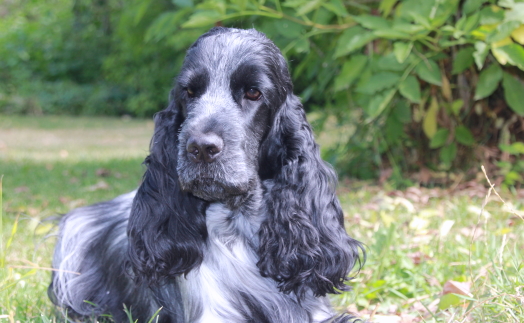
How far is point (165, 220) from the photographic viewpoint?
2.44 m

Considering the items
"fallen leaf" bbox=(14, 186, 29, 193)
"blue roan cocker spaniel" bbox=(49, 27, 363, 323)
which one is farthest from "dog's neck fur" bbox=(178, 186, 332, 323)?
"fallen leaf" bbox=(14, 186, 29, 193)

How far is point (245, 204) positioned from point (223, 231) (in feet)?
0.48

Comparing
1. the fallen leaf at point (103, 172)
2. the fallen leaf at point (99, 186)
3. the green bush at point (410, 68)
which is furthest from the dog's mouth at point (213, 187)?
the fallen leaf at point (103, 172)

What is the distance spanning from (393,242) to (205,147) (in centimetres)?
184

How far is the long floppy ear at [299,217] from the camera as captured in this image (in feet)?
7.81

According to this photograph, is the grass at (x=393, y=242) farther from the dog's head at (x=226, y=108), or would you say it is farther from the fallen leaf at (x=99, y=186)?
the dog's head at (x=226, y=108)

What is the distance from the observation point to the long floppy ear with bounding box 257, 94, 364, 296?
2381mm

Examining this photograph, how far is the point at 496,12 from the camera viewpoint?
3982 mm

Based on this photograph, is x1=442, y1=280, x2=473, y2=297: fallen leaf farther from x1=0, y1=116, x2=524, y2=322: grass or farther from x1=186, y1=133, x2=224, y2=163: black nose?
x1=186, y1=133, x2=224, y2=163: black nose

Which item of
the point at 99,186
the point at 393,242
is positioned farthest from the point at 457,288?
the point at 99,186

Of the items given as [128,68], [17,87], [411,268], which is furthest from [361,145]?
[17,87]

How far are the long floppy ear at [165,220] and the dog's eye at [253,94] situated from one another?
1.20ft

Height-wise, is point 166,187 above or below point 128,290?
above

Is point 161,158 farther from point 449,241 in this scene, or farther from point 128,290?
point 449,241
